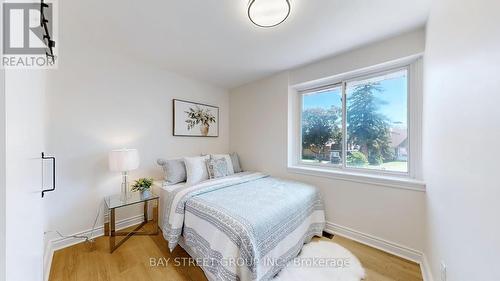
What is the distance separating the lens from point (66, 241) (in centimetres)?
203

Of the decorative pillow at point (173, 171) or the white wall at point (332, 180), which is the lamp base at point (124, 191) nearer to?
the decorative pillow at point (173, 171)

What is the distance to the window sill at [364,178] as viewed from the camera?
1818 mm

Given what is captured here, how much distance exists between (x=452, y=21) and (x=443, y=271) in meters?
1.49

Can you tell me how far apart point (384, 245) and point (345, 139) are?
4.02ft

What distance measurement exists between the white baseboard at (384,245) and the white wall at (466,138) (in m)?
0.35

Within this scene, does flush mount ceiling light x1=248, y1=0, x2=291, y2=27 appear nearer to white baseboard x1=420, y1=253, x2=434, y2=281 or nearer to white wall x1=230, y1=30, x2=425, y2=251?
white wall x1=230, y1=30, x2=425, y2=251

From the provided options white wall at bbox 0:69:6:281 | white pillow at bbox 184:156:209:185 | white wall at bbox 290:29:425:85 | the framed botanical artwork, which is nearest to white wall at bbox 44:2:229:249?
the framed botanical artwork

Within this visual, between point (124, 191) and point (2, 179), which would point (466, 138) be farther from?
point (124, 191)

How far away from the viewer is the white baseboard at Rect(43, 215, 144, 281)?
1.64 meters

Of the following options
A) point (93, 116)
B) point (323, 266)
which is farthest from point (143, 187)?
point (323, 266)

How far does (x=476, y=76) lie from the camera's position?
80 centimetres

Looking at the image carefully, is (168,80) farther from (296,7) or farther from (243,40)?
(296,7)

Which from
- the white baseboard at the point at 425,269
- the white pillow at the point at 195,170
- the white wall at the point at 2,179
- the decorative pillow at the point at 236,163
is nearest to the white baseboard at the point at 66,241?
the white pillow at the point at 195,170

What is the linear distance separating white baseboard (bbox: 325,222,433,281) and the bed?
0.22 m
